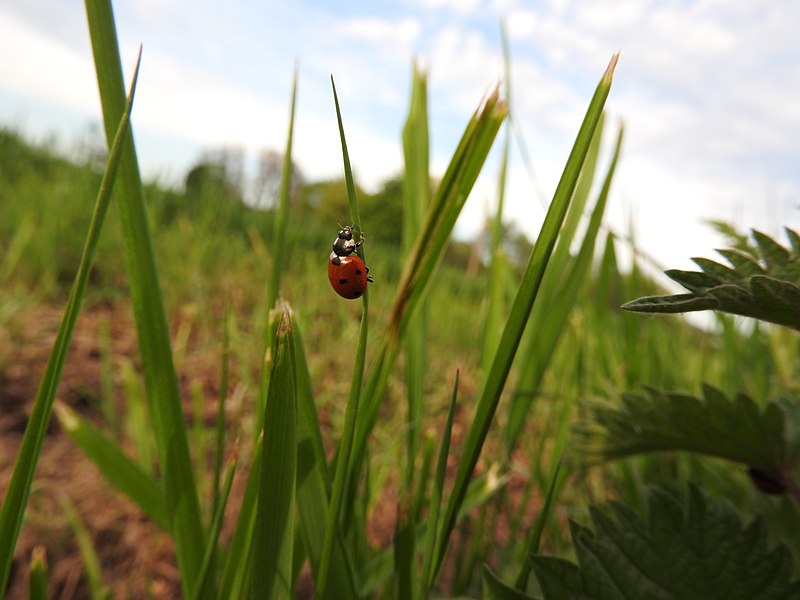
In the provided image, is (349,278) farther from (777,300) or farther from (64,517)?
(64,517)

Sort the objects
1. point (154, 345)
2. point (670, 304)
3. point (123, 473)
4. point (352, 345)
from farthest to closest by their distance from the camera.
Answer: point (352, 345), point (123, 473), point (154, 345), point (670, 304)

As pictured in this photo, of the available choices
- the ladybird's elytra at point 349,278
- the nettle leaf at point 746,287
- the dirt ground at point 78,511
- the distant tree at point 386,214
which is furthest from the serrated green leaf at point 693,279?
the distant tree at point 386,214

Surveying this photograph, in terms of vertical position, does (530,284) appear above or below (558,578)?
above

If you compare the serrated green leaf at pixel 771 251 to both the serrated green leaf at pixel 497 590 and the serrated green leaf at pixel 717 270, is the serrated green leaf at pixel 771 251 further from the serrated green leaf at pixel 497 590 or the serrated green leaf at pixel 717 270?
the serrated green leaf at pixel 497 590

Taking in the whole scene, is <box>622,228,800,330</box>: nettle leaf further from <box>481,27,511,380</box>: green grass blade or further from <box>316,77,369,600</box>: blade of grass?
<box>481,27,511,380</box>: green grass blade

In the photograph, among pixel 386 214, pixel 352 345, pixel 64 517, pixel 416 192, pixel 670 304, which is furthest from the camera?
pixel 386 214

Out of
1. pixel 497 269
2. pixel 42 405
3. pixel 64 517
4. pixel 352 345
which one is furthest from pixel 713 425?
pixel 352 345

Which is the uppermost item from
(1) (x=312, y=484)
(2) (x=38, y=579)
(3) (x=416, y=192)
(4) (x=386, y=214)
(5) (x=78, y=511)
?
(4) (x=386, y=214)

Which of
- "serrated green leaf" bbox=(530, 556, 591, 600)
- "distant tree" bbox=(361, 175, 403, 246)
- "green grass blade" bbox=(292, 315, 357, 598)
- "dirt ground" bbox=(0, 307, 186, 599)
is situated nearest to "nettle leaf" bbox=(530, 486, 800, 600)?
"serrated green leaf" bbox=(530, 556, 591, 600)
